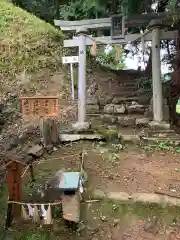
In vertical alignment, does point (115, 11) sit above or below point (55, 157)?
above

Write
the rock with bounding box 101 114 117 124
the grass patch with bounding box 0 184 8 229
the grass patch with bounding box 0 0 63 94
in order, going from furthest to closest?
the grass patch with bounding box 0 0 63 94 → the rock with bounding box 101 114 117 124 → the grass patch with bounding box 0 184 8 229

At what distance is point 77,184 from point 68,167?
1.78 m

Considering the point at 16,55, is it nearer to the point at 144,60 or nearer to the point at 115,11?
the point at 115,11

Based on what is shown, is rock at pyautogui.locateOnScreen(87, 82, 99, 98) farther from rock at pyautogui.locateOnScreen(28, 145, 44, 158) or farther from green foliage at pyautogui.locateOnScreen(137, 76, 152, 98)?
rock at pyautogui.locateOnScreen(28, 145, 44, 158)

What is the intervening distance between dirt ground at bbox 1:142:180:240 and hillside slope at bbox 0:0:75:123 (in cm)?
509

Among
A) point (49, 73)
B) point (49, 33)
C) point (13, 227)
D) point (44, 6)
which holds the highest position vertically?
point (44, 6)

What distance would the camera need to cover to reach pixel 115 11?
35.7ft

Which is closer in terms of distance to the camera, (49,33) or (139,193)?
(139,193)

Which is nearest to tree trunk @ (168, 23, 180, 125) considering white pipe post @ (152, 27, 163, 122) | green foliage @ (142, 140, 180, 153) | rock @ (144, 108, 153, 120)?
rock @ (144, 108, 153, 120)

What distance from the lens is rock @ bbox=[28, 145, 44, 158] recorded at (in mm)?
6552

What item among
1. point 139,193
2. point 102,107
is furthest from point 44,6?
point 139,193

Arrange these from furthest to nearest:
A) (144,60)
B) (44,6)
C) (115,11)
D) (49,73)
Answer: (44,6) < (144,60) < (49,73) < (115,11)

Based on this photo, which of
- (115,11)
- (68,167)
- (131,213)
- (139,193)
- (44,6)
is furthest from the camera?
(44,6)

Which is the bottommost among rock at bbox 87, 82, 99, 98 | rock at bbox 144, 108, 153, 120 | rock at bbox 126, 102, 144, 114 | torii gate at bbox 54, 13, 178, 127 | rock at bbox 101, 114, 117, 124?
rock at bbox 101, 114, 117, 124
